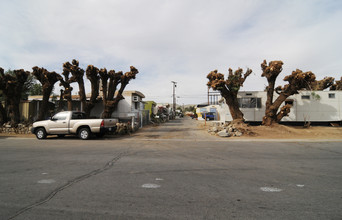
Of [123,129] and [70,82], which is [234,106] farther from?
[70,82]

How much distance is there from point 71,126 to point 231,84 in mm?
12764

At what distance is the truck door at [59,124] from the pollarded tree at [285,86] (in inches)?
619

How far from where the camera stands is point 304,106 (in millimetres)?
18875

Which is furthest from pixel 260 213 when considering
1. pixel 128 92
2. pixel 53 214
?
pixel 128 92

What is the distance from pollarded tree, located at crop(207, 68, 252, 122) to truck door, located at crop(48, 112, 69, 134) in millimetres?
11439

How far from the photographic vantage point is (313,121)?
18891 mm

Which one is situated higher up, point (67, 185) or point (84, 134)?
point (84, 134)

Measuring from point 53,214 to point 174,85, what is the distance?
5068 cm

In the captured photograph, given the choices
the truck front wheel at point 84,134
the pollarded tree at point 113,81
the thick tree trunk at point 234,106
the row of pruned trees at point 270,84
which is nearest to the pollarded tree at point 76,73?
the pollarded tree at point 113,81

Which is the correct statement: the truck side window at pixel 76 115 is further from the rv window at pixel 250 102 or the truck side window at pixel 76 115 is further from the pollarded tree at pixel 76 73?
the rv window at pixel 250 102

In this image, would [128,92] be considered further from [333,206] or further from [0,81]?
[333,206]

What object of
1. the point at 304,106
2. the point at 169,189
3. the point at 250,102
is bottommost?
the point at 169,189

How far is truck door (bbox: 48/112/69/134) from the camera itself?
12.2 m

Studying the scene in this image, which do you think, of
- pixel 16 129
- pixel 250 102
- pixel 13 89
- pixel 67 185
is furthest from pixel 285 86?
pixel 13 89
